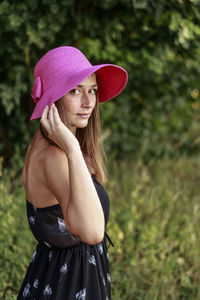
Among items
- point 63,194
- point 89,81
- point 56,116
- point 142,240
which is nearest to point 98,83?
point 89,81

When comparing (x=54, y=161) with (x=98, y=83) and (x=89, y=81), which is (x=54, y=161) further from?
(x=98, y=83)

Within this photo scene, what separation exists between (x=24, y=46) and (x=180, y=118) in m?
3.18

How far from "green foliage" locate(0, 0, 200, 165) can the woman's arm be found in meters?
2.23

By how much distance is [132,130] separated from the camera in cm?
567

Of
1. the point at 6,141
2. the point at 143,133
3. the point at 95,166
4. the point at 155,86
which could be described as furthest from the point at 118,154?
the point at 95,166

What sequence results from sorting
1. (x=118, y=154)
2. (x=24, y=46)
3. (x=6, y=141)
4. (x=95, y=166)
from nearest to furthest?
(x=95, y=166) < (x=24, y=46) < (x=6, y=141) < (x=118, y=154)

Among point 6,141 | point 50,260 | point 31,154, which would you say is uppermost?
point 31,154

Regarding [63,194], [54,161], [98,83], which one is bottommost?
[63,194]

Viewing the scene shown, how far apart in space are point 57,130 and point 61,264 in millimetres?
667

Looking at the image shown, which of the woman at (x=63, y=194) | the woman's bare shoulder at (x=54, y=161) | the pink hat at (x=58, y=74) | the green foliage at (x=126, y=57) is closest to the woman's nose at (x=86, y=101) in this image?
the woman at (x=63, y=194)

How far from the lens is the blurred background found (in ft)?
11.2

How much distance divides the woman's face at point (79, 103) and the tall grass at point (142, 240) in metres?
1.57

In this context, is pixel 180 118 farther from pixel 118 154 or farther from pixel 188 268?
pixel 188 268

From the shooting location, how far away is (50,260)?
1.88 meters
